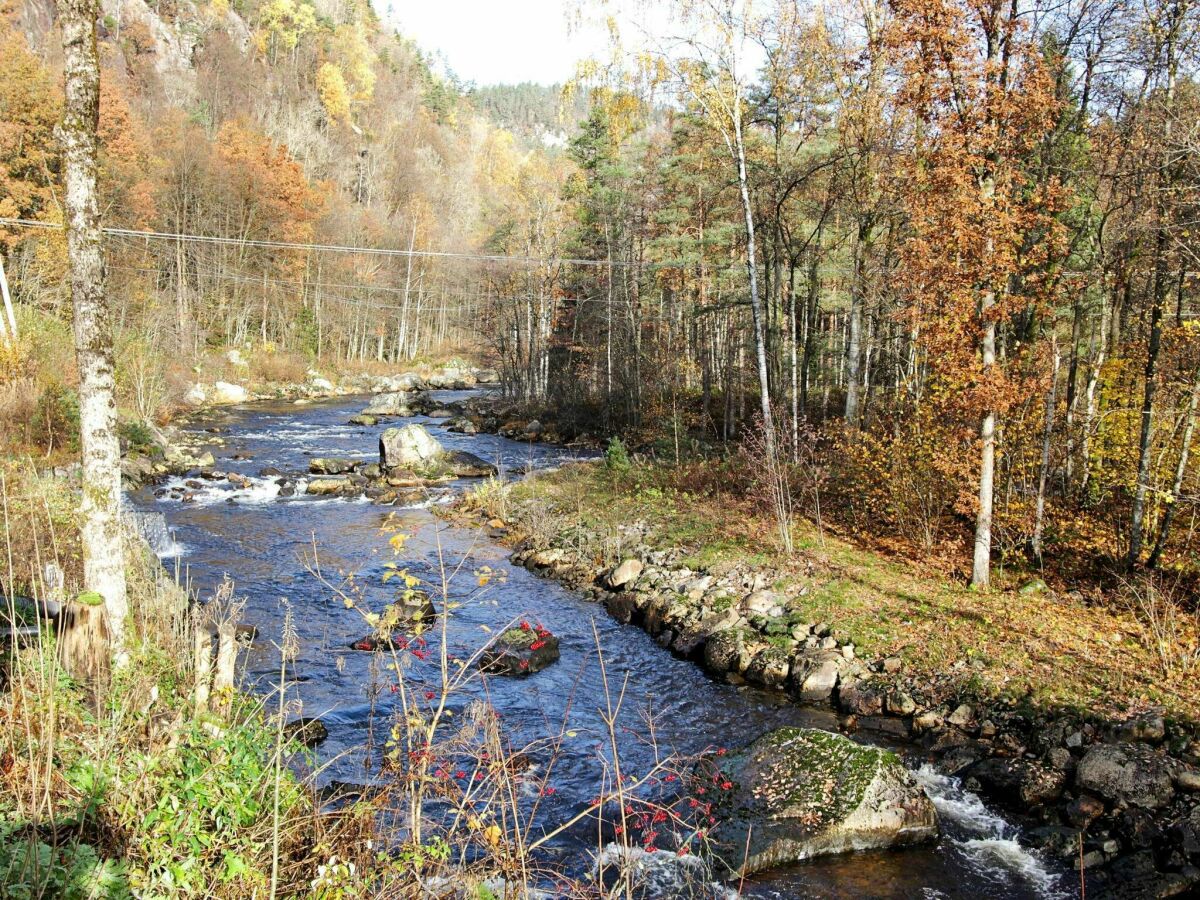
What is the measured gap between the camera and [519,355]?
35.1 metres

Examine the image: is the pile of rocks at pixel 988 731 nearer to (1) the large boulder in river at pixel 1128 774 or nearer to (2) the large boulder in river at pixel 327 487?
(1) the large boulder in river at pixel 1128 774

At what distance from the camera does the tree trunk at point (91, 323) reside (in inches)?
232

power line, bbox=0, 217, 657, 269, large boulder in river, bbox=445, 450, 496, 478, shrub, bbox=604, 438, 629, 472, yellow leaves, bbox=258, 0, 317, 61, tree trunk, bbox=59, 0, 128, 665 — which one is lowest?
large boulder in river, bbox=445, 450, 496, 478

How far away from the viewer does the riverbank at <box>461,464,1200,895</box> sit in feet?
23.2

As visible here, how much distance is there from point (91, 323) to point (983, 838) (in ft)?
28.7

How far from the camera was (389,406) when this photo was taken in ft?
120

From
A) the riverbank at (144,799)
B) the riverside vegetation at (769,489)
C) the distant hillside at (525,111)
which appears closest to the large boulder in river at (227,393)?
the riverside vegetation at (769,489)

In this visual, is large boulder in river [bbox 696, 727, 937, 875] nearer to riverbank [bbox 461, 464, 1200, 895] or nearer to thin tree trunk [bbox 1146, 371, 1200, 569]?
riverbank [bbox 461, 464, 1200, 895]

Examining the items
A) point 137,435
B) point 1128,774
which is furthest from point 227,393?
point 1128,774

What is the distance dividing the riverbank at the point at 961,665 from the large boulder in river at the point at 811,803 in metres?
1.24

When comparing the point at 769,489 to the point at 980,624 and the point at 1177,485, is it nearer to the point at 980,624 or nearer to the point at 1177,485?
the point at 980,624

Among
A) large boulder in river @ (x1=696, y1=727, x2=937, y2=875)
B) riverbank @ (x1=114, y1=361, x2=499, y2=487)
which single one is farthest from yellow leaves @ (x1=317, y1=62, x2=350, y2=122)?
large boulder in river @ (x1=696, y1=727, x2=937, y2=875)

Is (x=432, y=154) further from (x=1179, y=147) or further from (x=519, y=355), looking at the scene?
(x=1179, y=147)

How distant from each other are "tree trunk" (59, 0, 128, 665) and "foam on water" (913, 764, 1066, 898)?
7.24 meters
